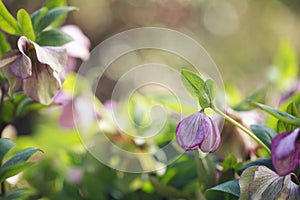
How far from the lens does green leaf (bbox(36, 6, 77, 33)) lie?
464mm

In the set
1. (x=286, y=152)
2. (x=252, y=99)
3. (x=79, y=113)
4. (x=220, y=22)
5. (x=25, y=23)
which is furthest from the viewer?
(x=220, y=22)

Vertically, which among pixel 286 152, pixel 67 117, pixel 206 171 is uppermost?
pixel 286 152

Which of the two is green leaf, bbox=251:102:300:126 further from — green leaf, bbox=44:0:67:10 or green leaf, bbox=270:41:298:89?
green leaf, bbox=270:41:298:89

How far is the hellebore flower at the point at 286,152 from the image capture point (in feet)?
1.08

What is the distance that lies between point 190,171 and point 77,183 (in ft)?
0.43

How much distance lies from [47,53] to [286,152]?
0.20 meters

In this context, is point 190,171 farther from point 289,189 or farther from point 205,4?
point 205,4

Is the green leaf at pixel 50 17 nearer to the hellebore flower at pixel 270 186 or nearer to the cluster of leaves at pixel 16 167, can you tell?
the cluster of leaves at pixel 16 167

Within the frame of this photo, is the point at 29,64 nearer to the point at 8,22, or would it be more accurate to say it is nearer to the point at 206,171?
the point at 8,22

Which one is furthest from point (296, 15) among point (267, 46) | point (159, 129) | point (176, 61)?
point (159, 129)

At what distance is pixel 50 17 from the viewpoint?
0.47 metres

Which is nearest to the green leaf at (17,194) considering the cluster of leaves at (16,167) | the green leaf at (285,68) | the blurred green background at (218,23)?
the cluster of leaves at (16,167)

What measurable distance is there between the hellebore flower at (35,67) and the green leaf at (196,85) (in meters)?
0.10

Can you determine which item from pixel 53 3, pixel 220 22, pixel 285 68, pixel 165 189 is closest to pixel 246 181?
pixel 165 189
